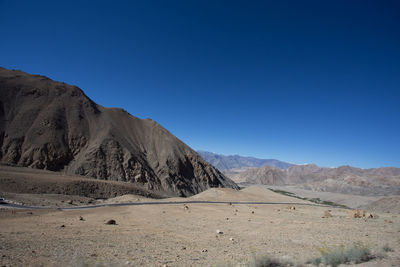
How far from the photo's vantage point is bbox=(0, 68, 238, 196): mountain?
189 feet

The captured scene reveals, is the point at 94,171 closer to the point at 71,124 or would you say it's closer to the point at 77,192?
the point at 71,124

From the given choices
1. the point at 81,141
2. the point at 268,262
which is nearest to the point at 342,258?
the point at 268,262

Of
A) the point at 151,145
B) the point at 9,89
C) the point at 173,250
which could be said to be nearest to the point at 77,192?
the point at 173,250

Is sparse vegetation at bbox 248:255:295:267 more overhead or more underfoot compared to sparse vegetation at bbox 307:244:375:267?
more underfoot

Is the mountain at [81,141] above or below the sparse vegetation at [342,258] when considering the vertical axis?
above

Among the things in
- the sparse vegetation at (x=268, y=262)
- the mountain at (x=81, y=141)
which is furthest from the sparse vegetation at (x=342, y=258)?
the mountain at (x=81, y=141)

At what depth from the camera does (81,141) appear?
65.6 meters

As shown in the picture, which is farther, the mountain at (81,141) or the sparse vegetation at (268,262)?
the mountain at (81,141)

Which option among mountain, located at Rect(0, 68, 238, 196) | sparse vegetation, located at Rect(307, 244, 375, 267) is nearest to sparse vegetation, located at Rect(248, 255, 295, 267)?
sparse vegetation, located at Rect(307, 244, 375, 267)

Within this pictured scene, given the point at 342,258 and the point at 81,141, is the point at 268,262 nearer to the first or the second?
the point at 342,258

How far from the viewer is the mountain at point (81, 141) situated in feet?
189

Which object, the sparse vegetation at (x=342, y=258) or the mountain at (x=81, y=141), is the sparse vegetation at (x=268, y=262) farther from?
the mountain at (x=81, y=141)

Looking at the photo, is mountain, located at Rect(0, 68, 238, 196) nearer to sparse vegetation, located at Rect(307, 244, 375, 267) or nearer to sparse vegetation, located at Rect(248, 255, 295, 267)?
sparse vegetation, located at Rect(248, 255, 295, 267)

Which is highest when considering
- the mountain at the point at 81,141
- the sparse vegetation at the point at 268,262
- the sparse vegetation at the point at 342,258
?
the mountain at the point at 81,141
